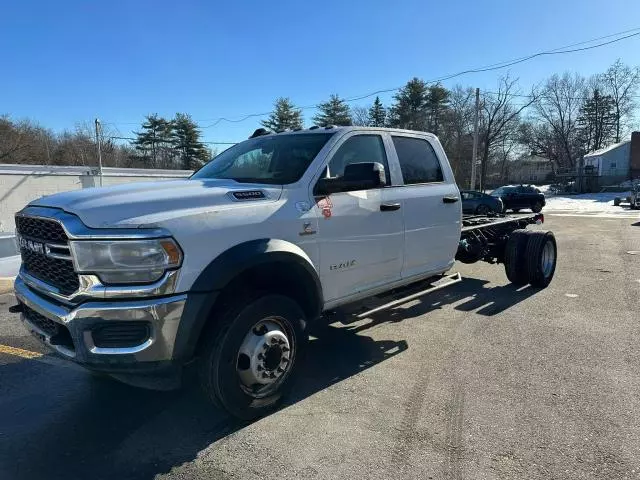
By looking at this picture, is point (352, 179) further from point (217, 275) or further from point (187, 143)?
point (187, 143)

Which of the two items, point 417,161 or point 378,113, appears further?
point 378,113

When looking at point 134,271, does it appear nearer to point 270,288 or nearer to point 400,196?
point 270,288

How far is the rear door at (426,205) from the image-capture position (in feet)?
15.9

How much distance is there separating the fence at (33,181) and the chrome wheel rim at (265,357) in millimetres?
16606

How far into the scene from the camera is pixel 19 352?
193 inches

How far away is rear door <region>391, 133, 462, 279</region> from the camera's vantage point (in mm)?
4840

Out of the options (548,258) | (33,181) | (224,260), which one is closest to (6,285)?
(224,260)

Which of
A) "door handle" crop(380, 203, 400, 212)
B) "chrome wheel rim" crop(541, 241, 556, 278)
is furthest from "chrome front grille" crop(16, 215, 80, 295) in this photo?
"chrome wheel rim" crop(541, 241, 556, 278)

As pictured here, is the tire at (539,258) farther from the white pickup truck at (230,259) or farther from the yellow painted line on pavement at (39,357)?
the yellow painted line on pavement at (39,357)

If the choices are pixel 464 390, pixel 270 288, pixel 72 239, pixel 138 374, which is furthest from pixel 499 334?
A: pixel 72 239

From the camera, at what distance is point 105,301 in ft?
9.30

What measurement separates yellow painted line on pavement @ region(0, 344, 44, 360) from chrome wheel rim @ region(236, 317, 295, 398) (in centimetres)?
267

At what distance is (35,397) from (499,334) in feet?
14.7

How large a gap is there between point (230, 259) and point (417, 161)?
281cm
